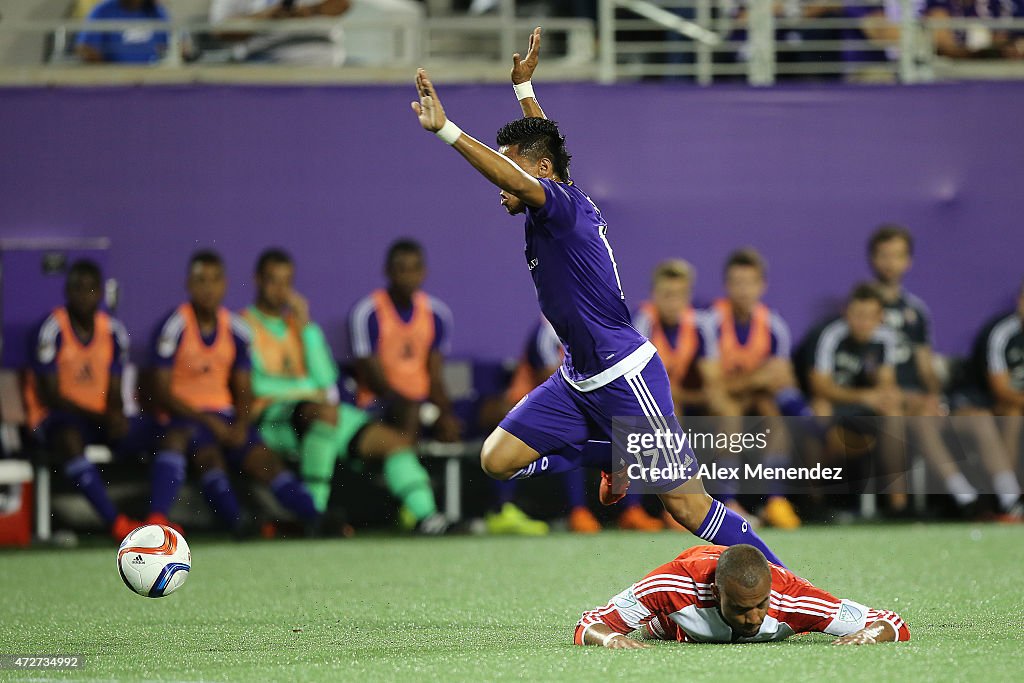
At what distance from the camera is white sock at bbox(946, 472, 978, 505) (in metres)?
11.5

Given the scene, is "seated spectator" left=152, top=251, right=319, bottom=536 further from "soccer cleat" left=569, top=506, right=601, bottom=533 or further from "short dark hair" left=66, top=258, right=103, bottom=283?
"soccer cleat" left=569, top=506, right=601, bottom=533

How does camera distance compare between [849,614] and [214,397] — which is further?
[214,397]

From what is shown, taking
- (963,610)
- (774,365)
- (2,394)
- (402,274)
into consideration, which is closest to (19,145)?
(2,394)

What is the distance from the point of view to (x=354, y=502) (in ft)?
39.1

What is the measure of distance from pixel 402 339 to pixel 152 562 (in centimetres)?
522

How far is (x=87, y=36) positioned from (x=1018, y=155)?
7.59 metres

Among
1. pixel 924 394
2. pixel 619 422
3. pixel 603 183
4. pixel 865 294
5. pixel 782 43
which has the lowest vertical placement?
pixel 924 394

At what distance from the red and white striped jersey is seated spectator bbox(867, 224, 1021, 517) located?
608cm

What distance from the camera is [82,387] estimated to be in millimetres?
11141

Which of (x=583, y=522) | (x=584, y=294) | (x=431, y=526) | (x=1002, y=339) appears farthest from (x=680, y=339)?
(x=584, y=294)

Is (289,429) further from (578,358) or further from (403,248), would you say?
(578,358)

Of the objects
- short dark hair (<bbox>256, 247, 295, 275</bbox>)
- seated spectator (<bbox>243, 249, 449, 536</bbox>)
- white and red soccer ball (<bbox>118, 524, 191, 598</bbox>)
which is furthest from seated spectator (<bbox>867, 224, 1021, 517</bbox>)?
white and red soccer ball (<bbox>118, 524, 191, 598</bbox>)

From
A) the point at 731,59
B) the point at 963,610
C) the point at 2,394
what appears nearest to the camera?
the point at 963,610

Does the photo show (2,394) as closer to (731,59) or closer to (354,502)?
(354,502)
